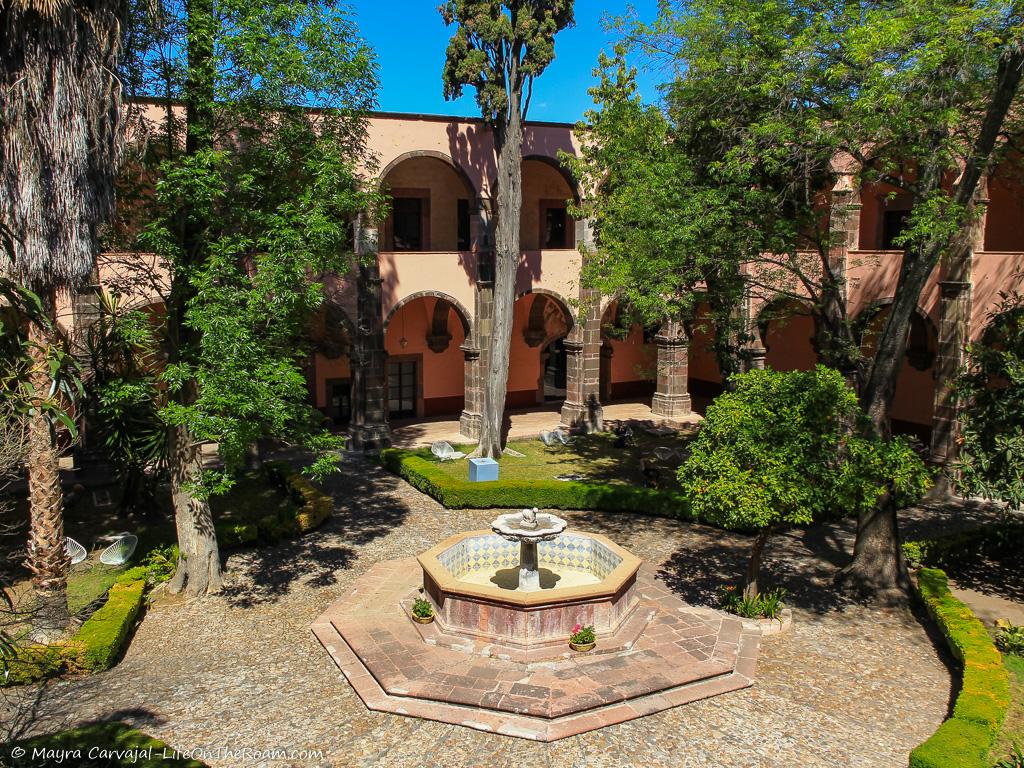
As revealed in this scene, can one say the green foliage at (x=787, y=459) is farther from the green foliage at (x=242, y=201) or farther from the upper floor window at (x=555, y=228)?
the upper floor window at (x=555, y=228)

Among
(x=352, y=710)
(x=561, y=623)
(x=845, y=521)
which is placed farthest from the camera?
(x=845, y=521)

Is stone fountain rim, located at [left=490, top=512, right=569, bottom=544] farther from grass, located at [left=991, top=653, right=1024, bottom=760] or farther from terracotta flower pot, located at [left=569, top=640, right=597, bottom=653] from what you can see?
grass, located at [left=991, top=653, right=1024, bottom=760]

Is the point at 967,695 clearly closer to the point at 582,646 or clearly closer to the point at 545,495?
the point at 582,646

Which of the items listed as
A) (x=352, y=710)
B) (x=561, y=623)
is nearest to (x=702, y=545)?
(x=561, y=623)

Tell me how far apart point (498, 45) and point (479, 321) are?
711cm

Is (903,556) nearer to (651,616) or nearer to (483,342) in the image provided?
(651,616)

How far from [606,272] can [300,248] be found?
693 cm

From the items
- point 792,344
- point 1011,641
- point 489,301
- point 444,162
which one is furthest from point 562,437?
point 1011,641

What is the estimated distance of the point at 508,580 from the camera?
1249 centimetres

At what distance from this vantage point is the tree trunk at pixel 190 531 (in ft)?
41.1

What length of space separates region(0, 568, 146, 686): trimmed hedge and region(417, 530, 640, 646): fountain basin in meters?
4.04

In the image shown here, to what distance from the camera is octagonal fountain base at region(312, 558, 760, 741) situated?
9109mm

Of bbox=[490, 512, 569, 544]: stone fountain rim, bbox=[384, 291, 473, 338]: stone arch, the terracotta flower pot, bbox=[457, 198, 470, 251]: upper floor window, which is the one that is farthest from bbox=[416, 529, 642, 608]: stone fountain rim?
bbox=[457, 198, 470, 251]: upper floor window

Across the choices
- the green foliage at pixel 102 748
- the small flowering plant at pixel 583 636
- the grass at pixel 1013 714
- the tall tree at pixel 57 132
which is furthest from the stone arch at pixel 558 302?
the green foliage at pixel 102 748
